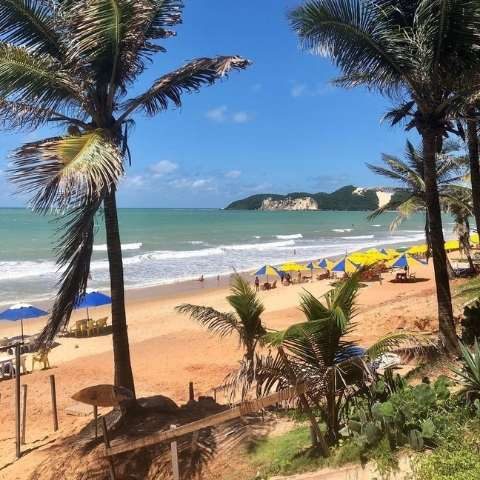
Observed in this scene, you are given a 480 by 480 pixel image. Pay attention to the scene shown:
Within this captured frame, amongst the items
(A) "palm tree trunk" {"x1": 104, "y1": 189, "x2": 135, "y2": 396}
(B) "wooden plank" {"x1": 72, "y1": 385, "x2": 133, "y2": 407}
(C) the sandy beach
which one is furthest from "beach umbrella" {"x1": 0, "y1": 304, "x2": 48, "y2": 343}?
(B) "wooden plank" {"x1": 72, "y1": 385, "x2": 133, "y2": 407}

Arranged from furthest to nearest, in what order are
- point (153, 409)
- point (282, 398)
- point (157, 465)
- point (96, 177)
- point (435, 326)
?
point (435, 326), point (153, 409), point (157, 465), point (96, 177), point (282, 398)

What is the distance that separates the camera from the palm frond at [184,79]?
7.44 m

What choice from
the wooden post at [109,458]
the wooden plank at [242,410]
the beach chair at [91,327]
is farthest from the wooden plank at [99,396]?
the beach chair at [91,327]

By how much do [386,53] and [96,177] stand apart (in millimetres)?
4982

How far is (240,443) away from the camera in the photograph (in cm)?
653

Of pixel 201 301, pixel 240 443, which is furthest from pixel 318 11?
pixel 201 301

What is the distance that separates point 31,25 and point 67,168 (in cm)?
299

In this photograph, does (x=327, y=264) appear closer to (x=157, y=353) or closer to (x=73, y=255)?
(x=157, y=353)

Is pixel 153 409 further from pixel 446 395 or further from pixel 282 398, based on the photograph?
pixel 446 395

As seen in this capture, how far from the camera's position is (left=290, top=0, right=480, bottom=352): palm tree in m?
7.65

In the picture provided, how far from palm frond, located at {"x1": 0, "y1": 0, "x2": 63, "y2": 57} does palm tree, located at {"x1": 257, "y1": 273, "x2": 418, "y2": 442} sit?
506 centimetres

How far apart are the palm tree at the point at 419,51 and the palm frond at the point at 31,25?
3.54 meters

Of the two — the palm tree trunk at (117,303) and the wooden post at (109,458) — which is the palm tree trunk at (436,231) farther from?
the wooden post at (109,458)

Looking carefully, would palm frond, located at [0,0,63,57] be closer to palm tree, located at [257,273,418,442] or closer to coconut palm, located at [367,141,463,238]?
palm tree, located at [257,273,418,442]
